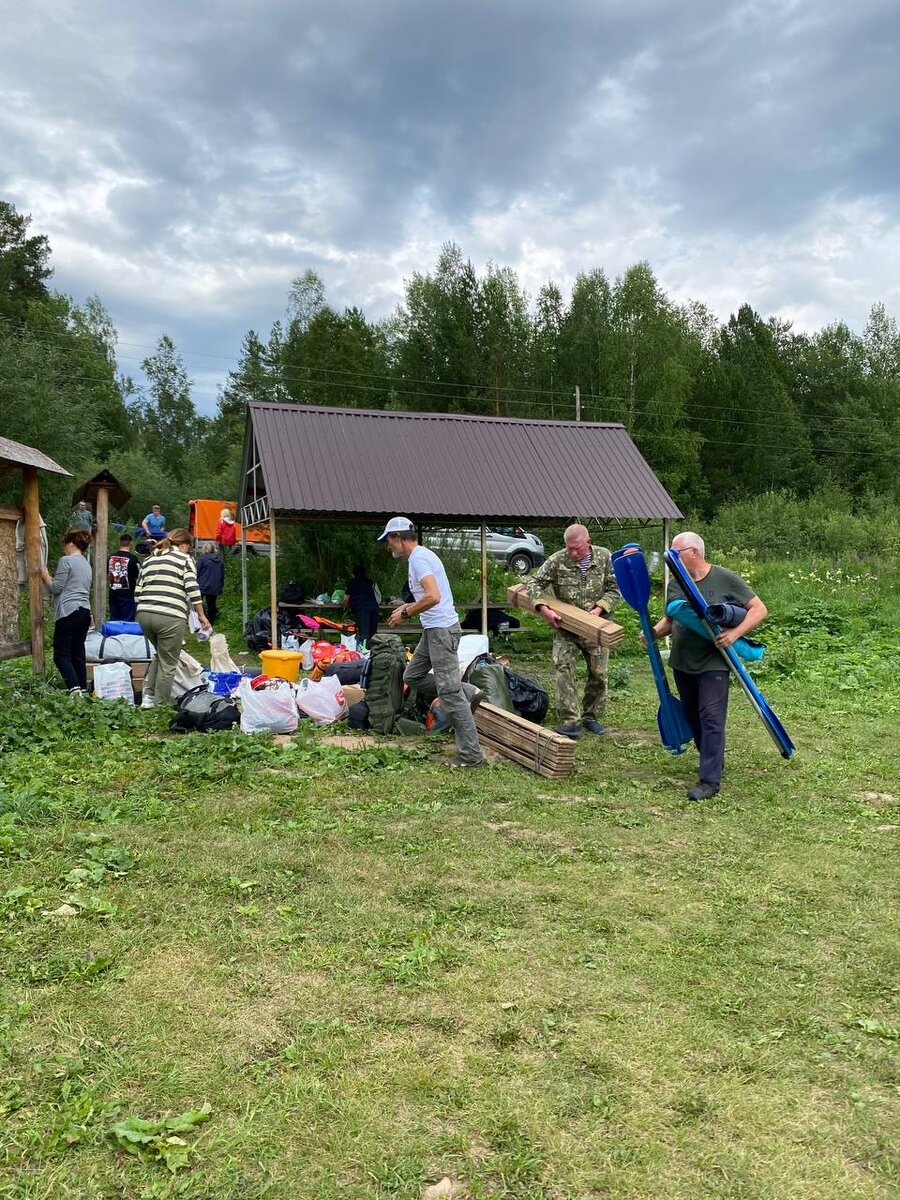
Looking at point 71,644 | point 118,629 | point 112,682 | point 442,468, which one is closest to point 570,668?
point 112,682

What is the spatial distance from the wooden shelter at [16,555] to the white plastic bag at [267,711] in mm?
2517

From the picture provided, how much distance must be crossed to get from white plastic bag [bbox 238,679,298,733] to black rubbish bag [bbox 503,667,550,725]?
7.02 ft

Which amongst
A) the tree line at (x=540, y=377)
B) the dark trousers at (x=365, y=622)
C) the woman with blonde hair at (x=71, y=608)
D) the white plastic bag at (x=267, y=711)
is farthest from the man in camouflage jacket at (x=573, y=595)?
the tree line at (x=540, y=377)

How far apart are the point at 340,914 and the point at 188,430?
59546 millimetres

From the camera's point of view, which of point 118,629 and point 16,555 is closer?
point 16,555

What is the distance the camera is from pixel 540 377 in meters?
42.5

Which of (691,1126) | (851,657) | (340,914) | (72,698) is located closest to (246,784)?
(340,914)

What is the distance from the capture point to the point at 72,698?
879 cm

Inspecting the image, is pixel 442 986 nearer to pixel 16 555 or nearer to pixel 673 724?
pixel 673 724

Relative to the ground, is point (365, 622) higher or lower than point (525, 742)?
higher

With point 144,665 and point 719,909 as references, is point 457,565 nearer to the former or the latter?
point 144,665

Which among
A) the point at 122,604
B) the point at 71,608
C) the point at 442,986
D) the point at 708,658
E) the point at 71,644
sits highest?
the point at 71,608

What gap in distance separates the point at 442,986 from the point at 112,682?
6.95 meters

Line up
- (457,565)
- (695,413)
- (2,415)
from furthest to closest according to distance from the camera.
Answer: (695,413)
(2,415)
(457,565)
